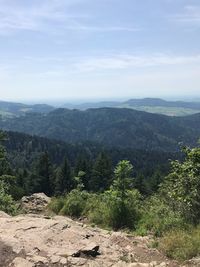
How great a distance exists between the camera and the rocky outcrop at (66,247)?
9516 millimetres

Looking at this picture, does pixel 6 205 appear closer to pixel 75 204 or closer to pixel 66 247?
pixel 75 204

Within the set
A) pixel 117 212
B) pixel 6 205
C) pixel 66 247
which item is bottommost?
pixel 6 205

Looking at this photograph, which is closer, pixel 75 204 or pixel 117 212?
pixel 117 212

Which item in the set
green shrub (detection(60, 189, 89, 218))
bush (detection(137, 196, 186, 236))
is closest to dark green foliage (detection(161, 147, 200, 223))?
bush (detection(137, 196, 186, 236))

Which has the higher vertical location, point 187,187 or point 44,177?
point 187,187

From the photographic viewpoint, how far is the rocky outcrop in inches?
375

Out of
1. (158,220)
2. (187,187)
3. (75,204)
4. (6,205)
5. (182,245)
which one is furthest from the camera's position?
(75,204)

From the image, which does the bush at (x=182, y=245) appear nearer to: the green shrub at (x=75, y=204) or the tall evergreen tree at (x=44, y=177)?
the green shrub at (x=75, y=204)

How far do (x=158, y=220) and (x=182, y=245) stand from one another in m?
2.93

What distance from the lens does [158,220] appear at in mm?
13453

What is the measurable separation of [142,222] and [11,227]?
506 centimetres

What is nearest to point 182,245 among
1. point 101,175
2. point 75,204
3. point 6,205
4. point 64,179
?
point 75,204

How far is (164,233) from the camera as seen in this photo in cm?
1236

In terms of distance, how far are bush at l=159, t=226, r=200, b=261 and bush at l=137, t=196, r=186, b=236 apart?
1.18 meters
